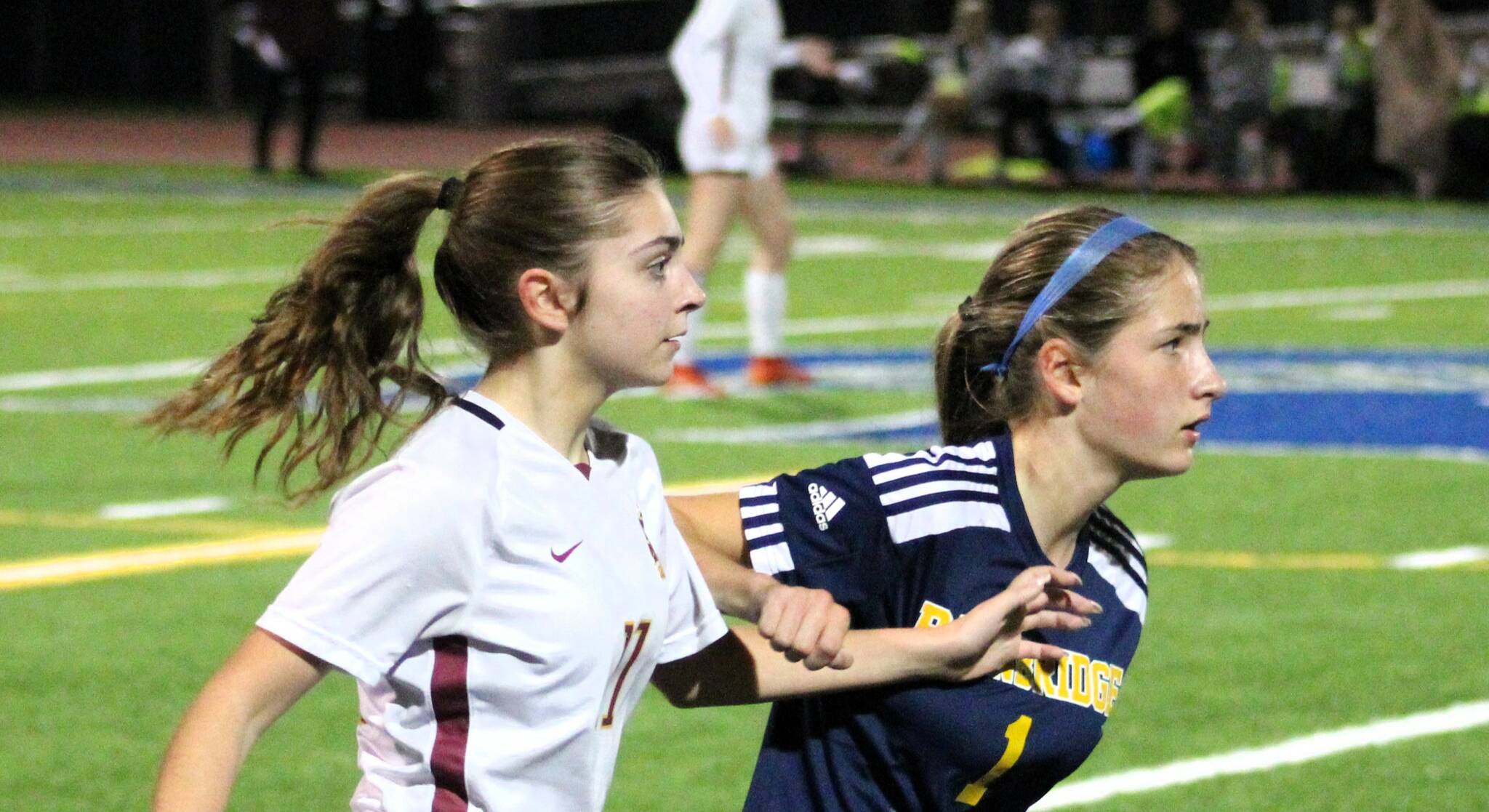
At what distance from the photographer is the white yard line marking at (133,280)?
1808cm

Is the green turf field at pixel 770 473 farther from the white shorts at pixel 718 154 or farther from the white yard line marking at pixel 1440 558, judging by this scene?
the white shorts at pixel 718 154

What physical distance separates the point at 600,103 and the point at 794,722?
34.3m

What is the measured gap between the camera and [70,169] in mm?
29875

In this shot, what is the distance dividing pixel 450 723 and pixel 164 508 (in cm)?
668

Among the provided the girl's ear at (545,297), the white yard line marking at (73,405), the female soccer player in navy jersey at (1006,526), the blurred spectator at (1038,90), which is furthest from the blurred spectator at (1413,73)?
the girl's ear at (545,297)

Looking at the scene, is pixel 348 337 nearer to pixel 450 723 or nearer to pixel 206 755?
pixel 450 723

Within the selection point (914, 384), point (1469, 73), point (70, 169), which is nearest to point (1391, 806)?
point (914, 384)

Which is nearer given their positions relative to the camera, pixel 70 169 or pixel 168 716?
pixel 168 716

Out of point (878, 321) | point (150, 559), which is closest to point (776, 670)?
point (150, 559)

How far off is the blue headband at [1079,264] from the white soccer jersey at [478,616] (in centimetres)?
80

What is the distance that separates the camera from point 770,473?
10.4 metres

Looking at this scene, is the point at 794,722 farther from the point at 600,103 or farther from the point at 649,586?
the point at 600,103

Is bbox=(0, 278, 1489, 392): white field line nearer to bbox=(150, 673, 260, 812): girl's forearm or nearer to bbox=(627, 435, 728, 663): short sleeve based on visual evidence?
bbox=(627, 435, 728, 663): short sleeve

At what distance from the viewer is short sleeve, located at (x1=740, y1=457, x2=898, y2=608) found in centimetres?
375
